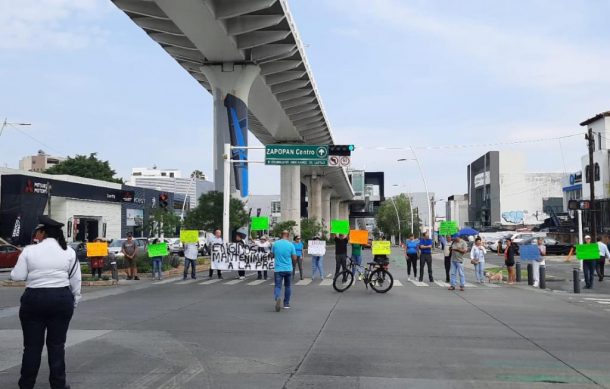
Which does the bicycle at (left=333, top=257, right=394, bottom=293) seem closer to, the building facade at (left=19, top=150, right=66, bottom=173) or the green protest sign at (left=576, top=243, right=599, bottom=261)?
the green protest sign at (left=576, top=243, right=599, bottom=261)

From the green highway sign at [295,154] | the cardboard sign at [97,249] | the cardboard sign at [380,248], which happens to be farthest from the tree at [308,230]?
the cardboard sign at [97,249]

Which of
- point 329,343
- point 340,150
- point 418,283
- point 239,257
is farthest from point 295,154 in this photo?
point 329,343

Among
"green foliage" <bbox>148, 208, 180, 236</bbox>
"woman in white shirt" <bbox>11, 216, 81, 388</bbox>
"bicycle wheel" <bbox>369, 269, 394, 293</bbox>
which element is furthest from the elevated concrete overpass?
"woman in white shirt" <bbox>11, 216, 81, 388</bbox>

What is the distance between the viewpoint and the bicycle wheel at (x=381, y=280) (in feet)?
60.8

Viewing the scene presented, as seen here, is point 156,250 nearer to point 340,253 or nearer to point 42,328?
point 340,253

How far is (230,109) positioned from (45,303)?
3070cm

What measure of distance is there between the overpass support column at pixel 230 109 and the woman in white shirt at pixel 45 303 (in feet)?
97.4

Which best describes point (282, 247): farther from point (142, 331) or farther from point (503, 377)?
point (503, 377)

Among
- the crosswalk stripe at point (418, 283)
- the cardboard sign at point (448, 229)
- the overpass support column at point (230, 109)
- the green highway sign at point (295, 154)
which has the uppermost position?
the overpass support column at point (230, 109)

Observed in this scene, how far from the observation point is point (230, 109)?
36.3 meters

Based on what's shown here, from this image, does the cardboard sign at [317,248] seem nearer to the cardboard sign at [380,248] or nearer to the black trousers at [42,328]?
the cardboard sign at [380,248]

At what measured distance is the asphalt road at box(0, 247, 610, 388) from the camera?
24.1 feet

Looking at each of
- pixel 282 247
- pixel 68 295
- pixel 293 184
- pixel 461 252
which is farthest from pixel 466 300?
pixel 293 184

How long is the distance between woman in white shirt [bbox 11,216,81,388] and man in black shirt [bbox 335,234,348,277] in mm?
13319
